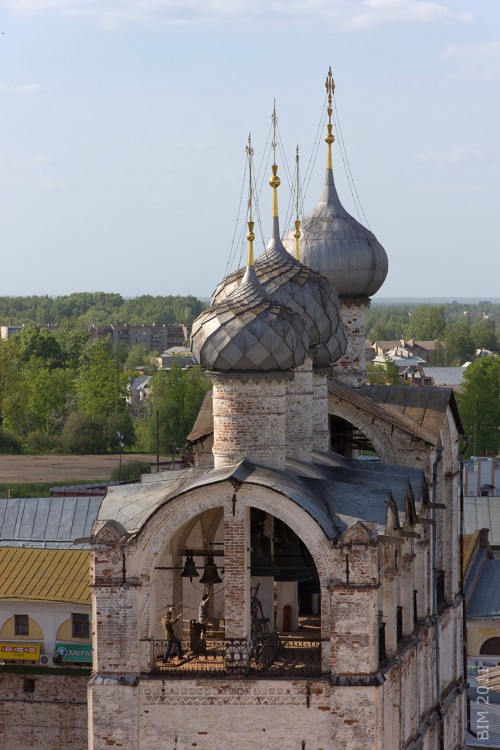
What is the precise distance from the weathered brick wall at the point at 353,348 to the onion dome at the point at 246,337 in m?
7.15

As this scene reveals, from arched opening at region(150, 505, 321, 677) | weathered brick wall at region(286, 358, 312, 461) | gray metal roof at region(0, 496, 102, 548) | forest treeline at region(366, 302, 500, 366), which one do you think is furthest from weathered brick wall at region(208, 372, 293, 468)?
forest treeline at region(366, 302, 500, 366)

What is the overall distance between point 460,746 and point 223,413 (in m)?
8.64

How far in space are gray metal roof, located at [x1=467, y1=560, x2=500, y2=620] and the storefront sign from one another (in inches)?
376

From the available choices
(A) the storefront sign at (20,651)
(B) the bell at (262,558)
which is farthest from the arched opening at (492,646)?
(B) the bell at (262,558)

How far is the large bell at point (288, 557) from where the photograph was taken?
66.5 feet

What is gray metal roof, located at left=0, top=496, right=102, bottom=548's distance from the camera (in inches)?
1308

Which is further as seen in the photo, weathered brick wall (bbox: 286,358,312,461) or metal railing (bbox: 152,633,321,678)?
weathered brick wall (bbox: 286,358,312,461)

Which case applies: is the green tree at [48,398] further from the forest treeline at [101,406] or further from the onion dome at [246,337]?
the onion dome at [246,337]

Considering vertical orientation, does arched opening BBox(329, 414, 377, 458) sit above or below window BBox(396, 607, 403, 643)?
above

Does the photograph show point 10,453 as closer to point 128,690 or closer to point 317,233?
point 317,233

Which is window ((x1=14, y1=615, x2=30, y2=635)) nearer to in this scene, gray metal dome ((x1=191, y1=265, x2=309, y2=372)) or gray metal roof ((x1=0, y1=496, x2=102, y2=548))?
gray metal roof ((x1=0, y1=496, x2=102, y2=548))

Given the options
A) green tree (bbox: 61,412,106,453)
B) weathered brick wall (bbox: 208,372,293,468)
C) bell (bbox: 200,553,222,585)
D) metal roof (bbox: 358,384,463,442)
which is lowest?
bell (bbox: 200,553,222,585)

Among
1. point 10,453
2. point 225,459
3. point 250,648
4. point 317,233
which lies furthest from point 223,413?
point 10,453

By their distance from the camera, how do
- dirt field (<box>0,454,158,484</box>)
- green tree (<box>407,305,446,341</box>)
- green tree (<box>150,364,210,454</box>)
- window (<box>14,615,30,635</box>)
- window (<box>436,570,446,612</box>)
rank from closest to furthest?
window (<box>436,570,446,612</box>), window (<box>14,615,30,635</box>), dirt field (<box>0,454,158,484</box>), green tree (<box>150,364,210,454</box>), green tree (<box>407,305,446,341</box>)
